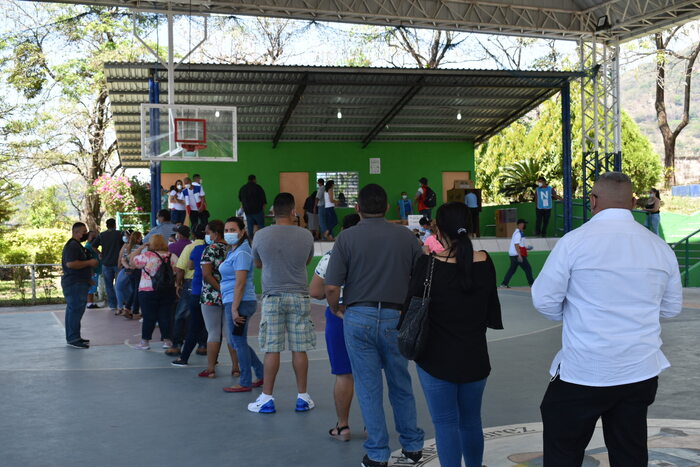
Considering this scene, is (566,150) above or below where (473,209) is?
above

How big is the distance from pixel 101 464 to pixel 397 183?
23616 millimetres

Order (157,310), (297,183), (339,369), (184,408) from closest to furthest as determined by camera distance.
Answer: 1. (339,369)
2. (184,408)
3. (157,310)
4. (297,183)

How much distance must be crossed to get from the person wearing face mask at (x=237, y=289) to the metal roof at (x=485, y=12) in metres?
11.6

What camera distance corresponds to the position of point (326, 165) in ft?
92.3

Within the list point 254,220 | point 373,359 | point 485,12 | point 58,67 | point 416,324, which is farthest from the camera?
point 58,67

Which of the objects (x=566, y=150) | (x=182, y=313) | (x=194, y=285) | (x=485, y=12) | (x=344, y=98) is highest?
(x=485, y=12)

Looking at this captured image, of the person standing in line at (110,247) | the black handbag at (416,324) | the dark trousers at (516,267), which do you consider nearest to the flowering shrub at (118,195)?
the person standing in line at (110,247)

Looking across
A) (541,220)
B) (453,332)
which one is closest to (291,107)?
(541,220)

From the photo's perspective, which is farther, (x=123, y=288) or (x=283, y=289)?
(x=123, y=288)

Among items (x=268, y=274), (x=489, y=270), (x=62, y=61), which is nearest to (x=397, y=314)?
(x=489, y=270)

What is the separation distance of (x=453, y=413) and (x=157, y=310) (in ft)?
22.8

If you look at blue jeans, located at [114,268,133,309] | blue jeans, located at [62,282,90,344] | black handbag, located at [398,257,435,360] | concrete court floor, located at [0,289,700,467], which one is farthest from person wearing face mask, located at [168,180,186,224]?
black handbag, located at [398,257,435,360]

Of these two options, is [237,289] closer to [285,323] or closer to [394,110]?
[285,323]

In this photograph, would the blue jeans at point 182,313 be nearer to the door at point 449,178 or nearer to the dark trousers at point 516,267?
the dark trousers at point 516,267
